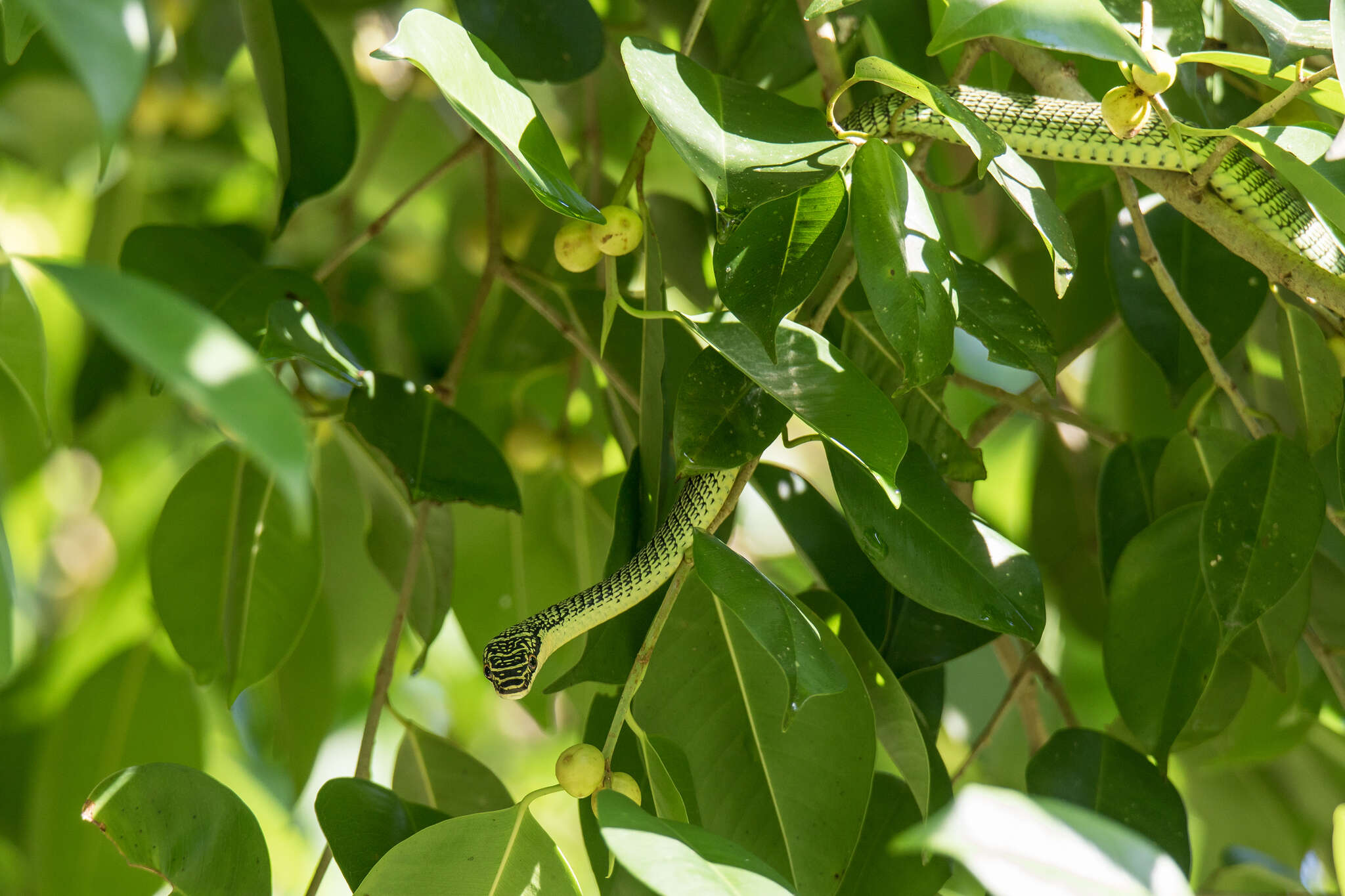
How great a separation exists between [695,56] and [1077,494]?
60 centimetres

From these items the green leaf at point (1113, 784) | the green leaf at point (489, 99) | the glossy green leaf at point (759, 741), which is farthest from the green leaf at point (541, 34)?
the green leaf at point (1113, 784)

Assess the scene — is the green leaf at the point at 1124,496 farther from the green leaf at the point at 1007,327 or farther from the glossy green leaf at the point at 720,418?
the glossy green leaf at the point at 720,418

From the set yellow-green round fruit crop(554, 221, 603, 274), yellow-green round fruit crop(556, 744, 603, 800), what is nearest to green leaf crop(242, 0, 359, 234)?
yellow-green round fruit crop(554, 221, 603, 274)

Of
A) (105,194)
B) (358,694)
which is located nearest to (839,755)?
(358,694)

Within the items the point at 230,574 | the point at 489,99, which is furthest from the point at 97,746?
the point at 489,99

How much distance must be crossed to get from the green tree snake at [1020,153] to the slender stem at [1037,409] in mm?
186

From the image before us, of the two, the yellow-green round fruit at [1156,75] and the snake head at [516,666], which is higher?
the yellow-green round fruit at [1156,75]

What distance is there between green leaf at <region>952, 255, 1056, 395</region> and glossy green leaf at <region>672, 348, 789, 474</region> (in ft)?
0.44

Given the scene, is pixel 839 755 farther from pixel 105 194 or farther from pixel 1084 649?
pixel 105 194

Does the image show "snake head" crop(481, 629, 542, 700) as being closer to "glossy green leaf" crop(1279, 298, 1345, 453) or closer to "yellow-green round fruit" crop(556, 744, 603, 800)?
"yellow-green round fruit" crop(556, 744, 603, 800)

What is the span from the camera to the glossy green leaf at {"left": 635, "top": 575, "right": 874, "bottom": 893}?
2.03 feet

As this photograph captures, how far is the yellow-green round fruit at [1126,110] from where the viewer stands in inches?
20.6

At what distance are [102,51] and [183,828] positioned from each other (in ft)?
1.41

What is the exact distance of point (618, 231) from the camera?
63 cm
